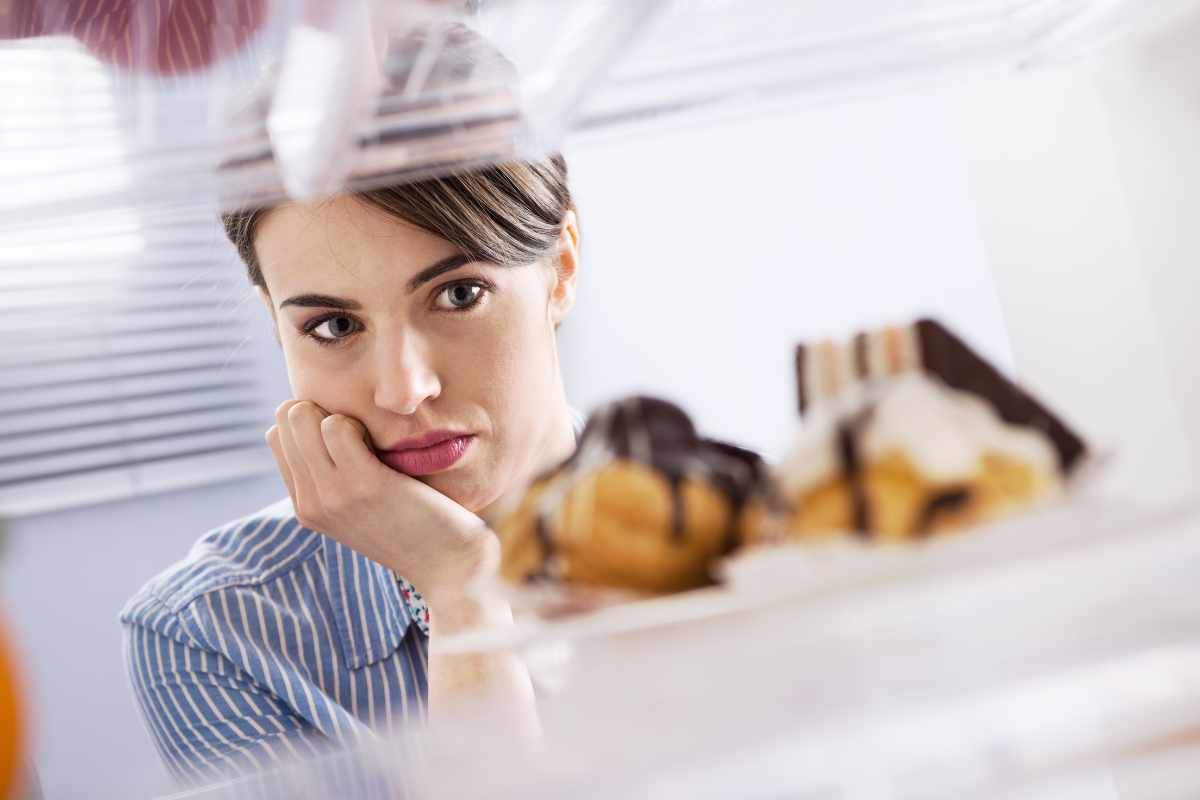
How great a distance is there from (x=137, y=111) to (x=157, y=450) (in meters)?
2.05

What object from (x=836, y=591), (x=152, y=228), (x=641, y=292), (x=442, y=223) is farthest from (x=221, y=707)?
(x=641, y=292)

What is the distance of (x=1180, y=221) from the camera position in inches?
26.8

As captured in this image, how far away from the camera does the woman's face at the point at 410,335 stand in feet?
3.32

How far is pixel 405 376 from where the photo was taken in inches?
40.7

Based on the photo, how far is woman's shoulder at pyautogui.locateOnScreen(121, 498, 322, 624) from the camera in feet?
4.21

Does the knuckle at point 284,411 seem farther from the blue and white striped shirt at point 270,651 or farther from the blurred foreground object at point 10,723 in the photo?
the blurred foreground object at point 10,723

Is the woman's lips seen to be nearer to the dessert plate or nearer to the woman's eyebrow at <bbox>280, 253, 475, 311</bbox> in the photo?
the woman's eyebrow at <bbox>280, 253, 475, 311</bbox>

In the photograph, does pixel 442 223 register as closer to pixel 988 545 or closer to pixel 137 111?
pixel 137 111

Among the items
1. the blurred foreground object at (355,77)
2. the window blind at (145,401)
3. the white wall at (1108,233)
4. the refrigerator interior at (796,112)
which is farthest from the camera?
the window blind at (145,401)

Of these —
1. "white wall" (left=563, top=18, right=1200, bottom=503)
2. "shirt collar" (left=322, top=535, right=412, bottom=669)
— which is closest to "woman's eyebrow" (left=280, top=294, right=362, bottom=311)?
"shirt collar" (left=322, top=535, right=412, bottom=669)

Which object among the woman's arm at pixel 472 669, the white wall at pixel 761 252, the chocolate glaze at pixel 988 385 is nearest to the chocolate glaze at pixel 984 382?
the chocolate glaze at pixel 988 385

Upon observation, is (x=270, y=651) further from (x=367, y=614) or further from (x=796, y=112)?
(x=796, y=112)

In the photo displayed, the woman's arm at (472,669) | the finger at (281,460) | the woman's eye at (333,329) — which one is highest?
the woman's eye at (333,329)

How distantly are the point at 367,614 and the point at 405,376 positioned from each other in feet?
1.21
